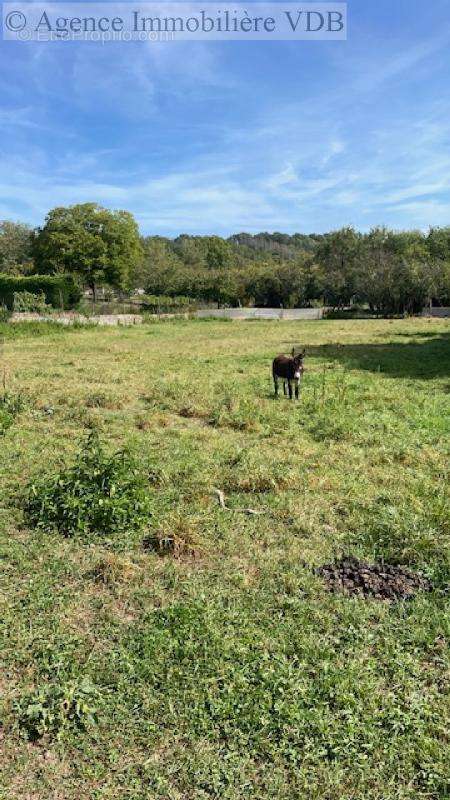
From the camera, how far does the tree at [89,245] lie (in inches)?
2192

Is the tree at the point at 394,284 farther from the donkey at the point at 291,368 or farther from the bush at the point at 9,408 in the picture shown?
the bush at the point at 9,408

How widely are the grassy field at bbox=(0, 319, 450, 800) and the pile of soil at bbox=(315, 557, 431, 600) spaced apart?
0.10m

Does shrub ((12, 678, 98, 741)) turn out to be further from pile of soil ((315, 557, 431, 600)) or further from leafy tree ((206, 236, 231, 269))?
leafy tree ((206, 236, 231, 269))

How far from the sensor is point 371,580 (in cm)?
376

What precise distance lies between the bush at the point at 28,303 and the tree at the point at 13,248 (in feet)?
159

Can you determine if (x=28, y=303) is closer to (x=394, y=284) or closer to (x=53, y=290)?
(x=53, y=290)

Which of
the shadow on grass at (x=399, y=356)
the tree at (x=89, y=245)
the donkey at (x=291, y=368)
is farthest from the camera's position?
the tree at (x=89, y=245)

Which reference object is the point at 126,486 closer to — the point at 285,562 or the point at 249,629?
the point at 285,562

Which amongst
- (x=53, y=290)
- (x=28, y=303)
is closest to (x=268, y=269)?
(x=53, y=290)

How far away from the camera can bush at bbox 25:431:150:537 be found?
4535mm

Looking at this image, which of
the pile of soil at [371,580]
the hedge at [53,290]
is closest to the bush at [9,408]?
the pile of soil at [371,580]

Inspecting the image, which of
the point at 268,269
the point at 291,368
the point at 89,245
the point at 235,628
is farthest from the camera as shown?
the point at 268,269

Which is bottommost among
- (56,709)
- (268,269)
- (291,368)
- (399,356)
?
(56,709)

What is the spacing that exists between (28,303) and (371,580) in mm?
29961
